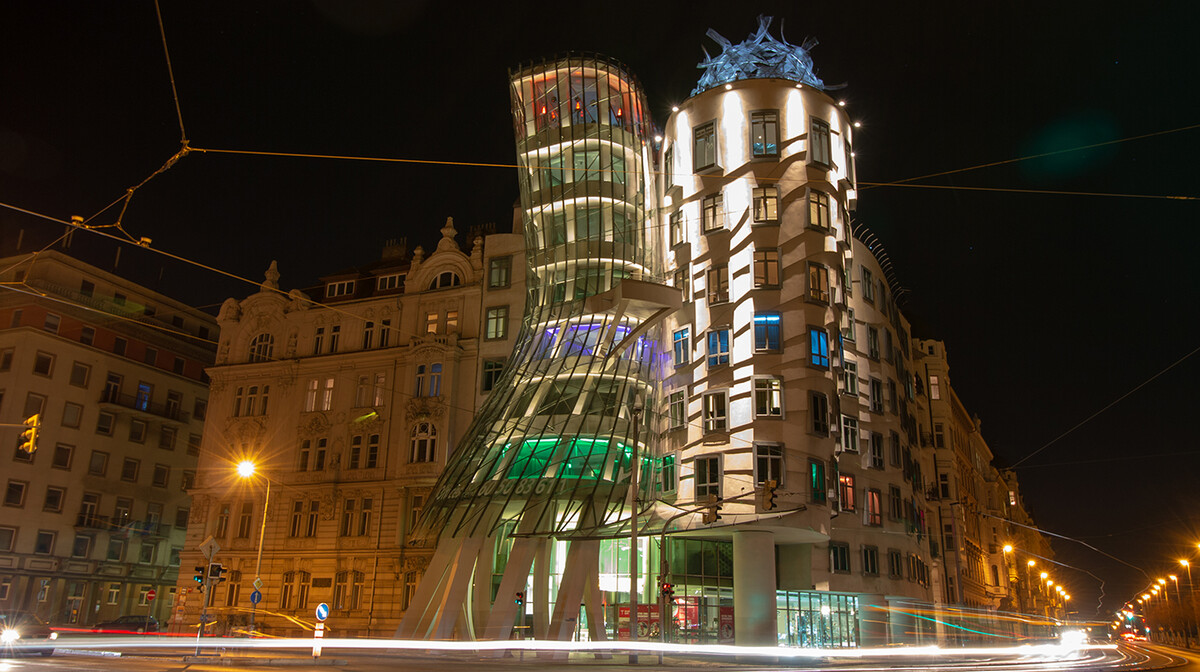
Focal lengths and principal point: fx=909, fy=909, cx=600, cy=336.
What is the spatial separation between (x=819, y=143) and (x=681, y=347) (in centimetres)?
1125

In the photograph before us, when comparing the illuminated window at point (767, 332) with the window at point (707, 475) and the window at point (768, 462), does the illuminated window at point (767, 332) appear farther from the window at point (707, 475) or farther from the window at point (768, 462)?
the window at point (707, 475)

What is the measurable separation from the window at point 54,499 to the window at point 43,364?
24.7 ft

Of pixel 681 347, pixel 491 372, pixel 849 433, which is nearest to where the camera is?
pixel 681 347

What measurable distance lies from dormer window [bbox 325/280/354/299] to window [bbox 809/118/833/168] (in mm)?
33553

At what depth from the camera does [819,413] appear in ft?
122

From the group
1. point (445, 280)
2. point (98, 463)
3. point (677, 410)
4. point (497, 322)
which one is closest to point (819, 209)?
point (677, 410)

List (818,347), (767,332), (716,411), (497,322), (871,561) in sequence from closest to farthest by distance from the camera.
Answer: (716,411) < (767,332) < (818,347) < (871,561) < (497,322)

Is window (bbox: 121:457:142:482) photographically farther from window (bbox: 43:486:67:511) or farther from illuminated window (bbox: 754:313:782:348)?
illuminated window (bbox: 754:313:782:348)

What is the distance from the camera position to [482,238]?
57.7 meters

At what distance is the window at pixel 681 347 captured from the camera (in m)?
40.0

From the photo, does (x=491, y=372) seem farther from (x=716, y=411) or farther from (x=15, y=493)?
(x=15, y=493)

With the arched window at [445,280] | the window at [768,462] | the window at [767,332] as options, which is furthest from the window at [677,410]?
the arched window at [445,280]

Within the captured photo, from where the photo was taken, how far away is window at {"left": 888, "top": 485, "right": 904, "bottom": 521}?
44312mm

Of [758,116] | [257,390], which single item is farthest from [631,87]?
[257,390]
